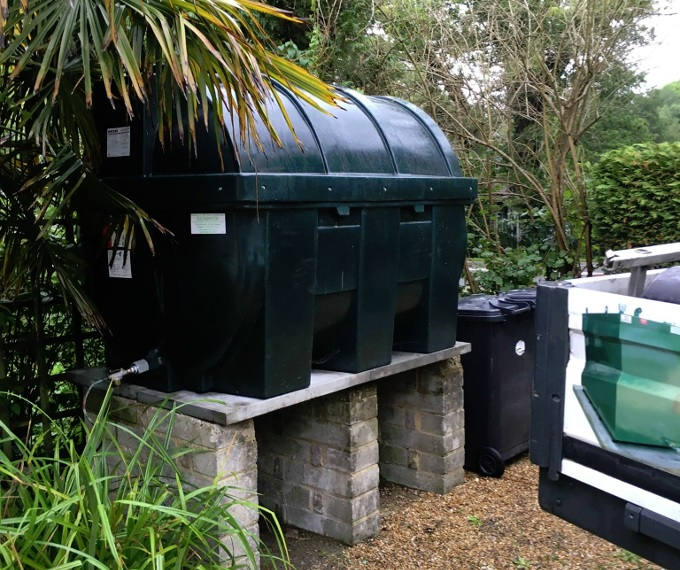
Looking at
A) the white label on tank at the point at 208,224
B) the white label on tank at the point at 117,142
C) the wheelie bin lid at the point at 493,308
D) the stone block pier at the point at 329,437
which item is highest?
the white label on tank at the point at 117,142

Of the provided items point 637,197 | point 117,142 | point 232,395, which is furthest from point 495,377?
point 637,197

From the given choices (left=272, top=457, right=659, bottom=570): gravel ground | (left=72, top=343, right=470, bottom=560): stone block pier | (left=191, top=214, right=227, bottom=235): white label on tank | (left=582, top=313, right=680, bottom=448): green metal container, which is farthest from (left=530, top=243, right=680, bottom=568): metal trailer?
(left=191, top=214, right=227, bottom=235): white label on tank

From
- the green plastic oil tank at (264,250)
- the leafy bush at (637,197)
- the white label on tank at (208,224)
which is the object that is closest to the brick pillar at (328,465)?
the green plastic oil tank at (264,250)

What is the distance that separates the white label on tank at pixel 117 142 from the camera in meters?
3.24

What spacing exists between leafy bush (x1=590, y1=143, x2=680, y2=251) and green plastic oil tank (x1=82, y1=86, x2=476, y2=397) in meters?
3.33

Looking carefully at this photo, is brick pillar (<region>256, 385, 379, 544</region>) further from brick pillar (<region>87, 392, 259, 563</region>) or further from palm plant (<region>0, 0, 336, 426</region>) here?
palm plant (<region>0, 0, 336, 426</region>)

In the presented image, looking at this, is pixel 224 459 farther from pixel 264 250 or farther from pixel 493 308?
pixel 493 308

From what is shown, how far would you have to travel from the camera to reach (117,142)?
3.29 meters

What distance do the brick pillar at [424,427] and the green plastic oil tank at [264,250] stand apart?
0.62m

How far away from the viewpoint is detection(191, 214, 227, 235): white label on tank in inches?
118

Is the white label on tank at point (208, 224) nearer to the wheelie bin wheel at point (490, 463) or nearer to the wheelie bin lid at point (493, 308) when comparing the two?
the wheelie bin lid at point (493, 308)

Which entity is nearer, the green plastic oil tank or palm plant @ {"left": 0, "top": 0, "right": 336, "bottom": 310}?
palm plant @ {"left": 0, "top": 0, "right": 336, "bottom": 310}

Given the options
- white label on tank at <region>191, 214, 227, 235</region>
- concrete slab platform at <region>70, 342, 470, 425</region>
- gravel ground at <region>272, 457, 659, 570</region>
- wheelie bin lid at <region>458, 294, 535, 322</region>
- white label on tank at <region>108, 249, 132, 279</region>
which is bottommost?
gravel ground at <region>272, 457, 659, 570</region>

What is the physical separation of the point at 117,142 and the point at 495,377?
2663 millimetres
